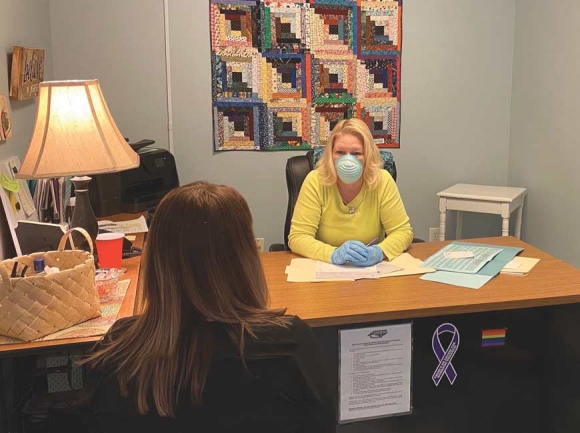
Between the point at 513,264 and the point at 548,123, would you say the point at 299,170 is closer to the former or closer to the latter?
the point at 513,264

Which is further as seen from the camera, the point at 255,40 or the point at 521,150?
the point at 521,150

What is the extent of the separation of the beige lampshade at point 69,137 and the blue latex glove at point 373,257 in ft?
2.95

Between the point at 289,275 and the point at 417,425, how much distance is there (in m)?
0.65

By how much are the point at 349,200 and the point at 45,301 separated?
1.36 meters

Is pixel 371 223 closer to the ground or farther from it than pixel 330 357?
farther from it

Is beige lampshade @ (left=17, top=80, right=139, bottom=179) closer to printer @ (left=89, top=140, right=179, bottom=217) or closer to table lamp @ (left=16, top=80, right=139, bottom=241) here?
table lamp @ (left=16, top=80, right=139, bottom=241)

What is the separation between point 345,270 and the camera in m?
2.22

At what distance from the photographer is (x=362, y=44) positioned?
3.72m

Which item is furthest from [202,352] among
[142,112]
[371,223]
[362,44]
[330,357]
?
[362,44]

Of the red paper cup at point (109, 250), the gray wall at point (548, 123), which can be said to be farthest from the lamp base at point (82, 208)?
the gray wall at point (548, 123)

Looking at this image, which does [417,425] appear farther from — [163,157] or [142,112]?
[142,112]

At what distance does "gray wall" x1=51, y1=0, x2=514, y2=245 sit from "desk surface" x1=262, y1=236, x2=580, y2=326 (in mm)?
1609

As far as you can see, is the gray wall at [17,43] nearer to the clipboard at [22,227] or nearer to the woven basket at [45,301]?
the clipboard at [22,227]

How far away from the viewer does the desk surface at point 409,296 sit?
6.08ft
